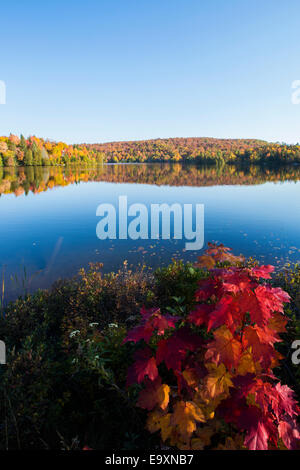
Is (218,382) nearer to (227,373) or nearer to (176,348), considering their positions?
(227,373)

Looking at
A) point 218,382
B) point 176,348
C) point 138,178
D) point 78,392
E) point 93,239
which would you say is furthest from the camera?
point 138,178

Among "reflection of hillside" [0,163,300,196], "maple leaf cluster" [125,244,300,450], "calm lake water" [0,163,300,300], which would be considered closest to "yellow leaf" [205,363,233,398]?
"maple leaf cluster" [125,244,300,450]

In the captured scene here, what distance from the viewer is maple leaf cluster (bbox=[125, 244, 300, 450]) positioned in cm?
200

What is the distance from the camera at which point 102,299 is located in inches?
230

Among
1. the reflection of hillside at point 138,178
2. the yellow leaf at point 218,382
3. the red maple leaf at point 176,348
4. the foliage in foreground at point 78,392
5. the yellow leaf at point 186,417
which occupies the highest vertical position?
the reflection of hillside at point 138,178

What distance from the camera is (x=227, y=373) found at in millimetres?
2105

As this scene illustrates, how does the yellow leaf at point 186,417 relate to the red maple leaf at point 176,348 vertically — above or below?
below

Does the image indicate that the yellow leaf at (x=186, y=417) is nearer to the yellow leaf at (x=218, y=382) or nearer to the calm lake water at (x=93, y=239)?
the yellow leaf at (x=218, y=382)

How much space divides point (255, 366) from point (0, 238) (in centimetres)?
1613

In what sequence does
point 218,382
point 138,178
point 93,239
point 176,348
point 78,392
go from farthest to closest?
point 138,178
point 93,239
point 78,392
point 176,348
point 218,382

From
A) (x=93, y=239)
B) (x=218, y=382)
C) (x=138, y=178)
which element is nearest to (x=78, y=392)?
(x=218, y=382)

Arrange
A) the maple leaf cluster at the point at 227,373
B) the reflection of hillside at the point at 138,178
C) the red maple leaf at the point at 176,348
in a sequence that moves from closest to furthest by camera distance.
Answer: the maple leaf cluster at the point at 227,373, the red maple leaf at the point at 176,348, the reflection of hillside at the point at 138,178

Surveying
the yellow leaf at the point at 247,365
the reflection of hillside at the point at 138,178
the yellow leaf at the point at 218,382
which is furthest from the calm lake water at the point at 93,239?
the reflection of hillside at the point at 138,178

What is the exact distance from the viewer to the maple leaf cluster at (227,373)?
6.57 ft
